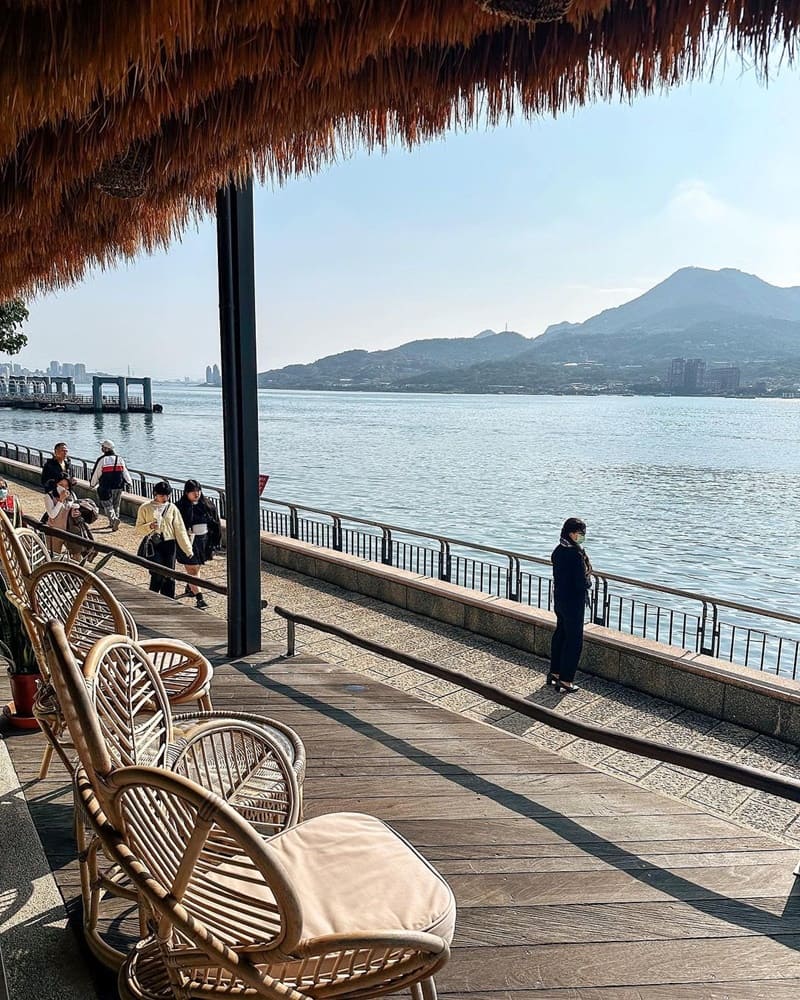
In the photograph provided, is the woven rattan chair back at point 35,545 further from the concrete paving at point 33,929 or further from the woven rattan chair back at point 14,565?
the concrete paving at point 33,929

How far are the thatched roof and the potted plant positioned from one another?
201cm

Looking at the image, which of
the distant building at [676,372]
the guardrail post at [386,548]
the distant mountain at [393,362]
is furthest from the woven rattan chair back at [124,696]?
the distant mountain at [393,362]

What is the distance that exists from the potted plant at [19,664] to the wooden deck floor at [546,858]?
0.41ft

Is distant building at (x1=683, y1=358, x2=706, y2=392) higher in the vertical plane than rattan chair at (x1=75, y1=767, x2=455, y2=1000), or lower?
higher

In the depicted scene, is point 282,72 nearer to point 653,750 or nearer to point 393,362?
point 653,750

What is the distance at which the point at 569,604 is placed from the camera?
7094 millimetres

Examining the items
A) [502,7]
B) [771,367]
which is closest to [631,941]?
[502,7]

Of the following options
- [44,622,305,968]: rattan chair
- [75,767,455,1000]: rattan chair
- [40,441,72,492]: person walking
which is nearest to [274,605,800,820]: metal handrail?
[44,622,305,968]: rattan chair

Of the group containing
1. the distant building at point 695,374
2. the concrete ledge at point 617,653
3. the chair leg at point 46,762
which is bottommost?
the concrete ledge at point 617,653

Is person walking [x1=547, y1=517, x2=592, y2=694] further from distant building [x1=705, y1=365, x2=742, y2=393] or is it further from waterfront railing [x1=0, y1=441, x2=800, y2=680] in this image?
distant building [x1=705, y1=365, x2=742, y2=393]

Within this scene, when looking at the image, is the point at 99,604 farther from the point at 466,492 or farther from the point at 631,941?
the point at 466,492

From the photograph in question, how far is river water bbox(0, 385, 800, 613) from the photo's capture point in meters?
27.4

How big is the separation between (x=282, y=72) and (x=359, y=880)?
2.62m

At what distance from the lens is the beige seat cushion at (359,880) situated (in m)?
1.64
